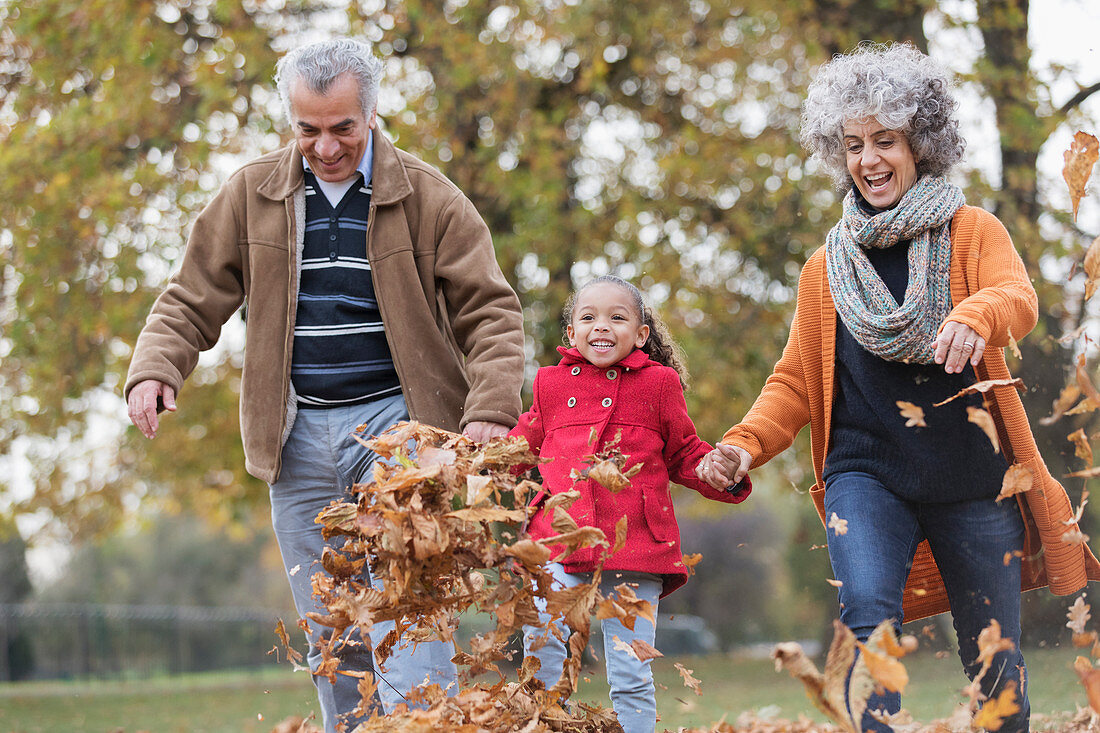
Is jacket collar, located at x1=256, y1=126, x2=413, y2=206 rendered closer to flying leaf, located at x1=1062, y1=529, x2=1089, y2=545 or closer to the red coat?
the red coat

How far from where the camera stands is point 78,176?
1088cm

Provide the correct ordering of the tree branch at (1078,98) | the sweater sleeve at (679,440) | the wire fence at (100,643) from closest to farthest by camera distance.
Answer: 1. the sweater sleeve at (679,440)
2. the tree branch at (1078,98)
3. the wire fence at (100,643)

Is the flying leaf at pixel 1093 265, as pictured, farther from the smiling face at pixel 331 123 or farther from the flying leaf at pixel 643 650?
the smiling face at pixel 331 123

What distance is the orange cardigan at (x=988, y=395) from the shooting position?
3.09 metres

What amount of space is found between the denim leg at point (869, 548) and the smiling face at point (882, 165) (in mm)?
828

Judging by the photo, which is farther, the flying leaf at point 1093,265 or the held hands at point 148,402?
the held hands at point 148,402

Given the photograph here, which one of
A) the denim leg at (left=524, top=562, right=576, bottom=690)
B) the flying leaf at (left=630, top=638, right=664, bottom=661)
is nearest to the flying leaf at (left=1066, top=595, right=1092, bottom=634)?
the flying leaf at (left=630, top=638, right=664, bottom=661)

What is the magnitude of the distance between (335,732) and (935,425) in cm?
214

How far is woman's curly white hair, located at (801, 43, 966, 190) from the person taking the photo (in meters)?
3.42

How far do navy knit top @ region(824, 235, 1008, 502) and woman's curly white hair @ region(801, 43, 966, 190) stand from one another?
33 centimetres

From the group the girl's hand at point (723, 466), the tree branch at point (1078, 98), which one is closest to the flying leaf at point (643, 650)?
the girl's hand at point (723, 466)

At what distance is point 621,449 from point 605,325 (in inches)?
15.6

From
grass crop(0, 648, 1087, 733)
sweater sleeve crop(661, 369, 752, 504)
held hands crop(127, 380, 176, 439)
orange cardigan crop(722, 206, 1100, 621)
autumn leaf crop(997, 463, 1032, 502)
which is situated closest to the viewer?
autumn leaf crop(997, 463, 1032, 502)

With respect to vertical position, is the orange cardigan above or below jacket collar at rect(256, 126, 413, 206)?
below
